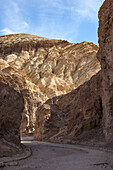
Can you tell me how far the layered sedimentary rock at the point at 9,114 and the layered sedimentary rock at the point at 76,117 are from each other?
29.5 feet

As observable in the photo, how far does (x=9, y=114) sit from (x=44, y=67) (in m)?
55.6

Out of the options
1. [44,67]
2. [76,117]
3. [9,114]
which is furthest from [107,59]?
[44,67]

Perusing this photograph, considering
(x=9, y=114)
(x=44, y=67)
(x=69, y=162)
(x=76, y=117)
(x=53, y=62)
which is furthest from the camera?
(x=53, y=62)

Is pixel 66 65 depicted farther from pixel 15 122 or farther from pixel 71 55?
pixel 15 122

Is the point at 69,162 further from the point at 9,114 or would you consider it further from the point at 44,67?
the point at 44,67

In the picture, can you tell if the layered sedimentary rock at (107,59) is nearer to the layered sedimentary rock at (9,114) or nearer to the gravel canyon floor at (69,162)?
the gravel canyon floor at (69,162)

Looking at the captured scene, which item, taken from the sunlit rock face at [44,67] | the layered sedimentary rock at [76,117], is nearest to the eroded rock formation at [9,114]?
the layered sedimentary rock at [76,117]

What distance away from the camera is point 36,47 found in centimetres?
8738

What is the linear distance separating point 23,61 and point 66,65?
19.8m

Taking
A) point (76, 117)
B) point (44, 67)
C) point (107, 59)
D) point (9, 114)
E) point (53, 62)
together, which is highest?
point (53, 62)

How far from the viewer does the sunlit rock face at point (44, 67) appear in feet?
160

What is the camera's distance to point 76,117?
25.2 metres

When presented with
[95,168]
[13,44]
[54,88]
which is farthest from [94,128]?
[13,44]

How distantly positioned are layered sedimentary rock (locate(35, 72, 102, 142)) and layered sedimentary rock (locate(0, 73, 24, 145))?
8.99 m
